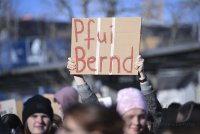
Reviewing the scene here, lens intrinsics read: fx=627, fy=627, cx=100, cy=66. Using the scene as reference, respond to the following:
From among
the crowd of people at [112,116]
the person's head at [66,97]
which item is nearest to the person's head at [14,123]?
the crowd of people at [112,116]

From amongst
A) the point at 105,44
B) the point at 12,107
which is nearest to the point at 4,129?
the point at 105,44

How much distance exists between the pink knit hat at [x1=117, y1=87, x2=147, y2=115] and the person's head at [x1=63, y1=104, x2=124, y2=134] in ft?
4.10

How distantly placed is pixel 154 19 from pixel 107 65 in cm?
2033

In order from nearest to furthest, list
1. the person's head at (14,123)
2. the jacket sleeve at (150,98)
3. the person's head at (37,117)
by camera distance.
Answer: the person's head at (37,117) → the jacket sleeve at (150,98) → the person's head at (14,123)

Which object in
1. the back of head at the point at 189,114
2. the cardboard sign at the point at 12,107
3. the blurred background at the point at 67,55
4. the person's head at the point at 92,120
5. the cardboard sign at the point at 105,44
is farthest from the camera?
the blurred background at the point at 67,55

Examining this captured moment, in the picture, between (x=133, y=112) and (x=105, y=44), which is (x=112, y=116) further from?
(x=105, y=44)

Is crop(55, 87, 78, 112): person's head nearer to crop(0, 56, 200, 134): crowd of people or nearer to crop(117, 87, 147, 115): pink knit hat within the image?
crop(0, 56, 200, 134): crowd of people

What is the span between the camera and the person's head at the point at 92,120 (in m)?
2.64

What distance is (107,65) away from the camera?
18.1 ft

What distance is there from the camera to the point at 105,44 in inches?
218

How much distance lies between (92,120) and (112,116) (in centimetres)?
11

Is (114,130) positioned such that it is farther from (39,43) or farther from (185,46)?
(39,43)

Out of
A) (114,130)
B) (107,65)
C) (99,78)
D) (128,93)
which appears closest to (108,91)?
(99,78)

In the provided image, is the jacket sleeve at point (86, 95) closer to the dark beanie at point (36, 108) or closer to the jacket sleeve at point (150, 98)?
the dark beanie at point (36, 108)
